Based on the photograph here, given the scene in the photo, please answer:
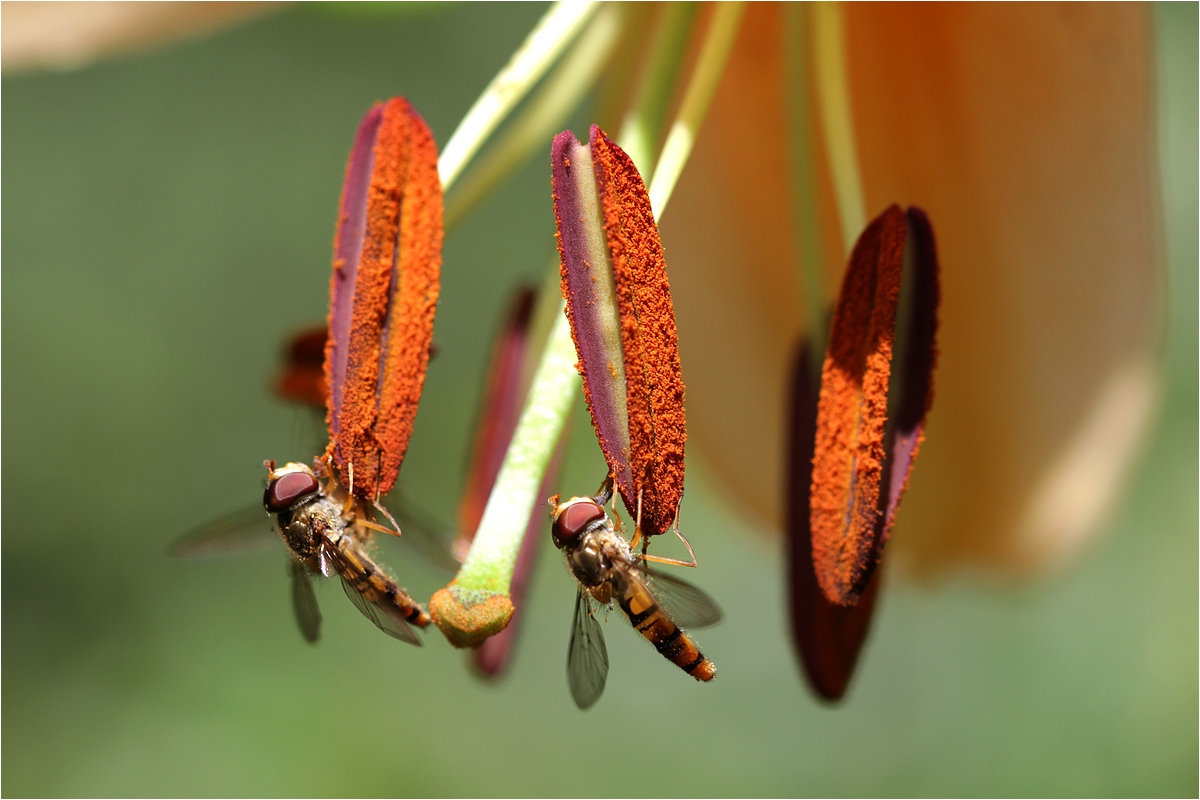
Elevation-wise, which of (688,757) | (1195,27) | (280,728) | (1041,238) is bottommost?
(280,728)

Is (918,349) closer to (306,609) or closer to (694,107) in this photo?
(694,107)

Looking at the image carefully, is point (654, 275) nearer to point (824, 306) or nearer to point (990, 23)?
point (824, 306)

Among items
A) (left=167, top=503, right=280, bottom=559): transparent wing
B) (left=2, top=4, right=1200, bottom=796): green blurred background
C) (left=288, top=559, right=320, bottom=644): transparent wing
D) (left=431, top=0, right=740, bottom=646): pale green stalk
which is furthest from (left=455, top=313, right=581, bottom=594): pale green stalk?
(left=2, top=4, right=1200, bottom=796): green blurred background

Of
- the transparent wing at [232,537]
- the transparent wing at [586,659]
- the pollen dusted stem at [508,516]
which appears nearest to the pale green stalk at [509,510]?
the pollen dusted stem at [508,516]

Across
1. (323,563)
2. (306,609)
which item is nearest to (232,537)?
(306,609)

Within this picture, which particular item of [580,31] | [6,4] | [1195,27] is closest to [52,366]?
[6,4]

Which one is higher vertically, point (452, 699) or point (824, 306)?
Answer: point (824, 306)

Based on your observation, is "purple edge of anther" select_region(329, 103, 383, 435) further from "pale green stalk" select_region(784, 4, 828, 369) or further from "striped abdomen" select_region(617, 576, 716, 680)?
"pale green stalk" select_region(784, 4, 828, 369)
